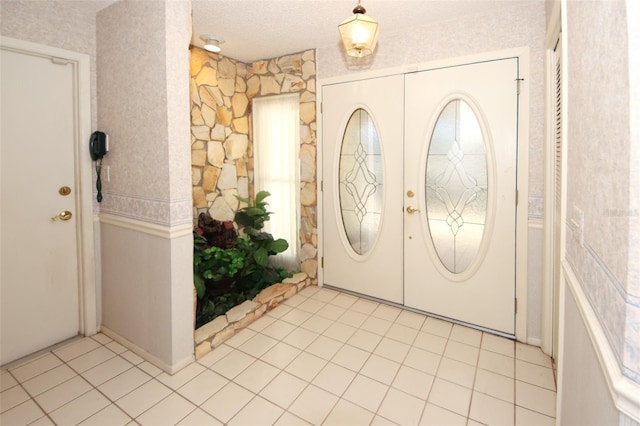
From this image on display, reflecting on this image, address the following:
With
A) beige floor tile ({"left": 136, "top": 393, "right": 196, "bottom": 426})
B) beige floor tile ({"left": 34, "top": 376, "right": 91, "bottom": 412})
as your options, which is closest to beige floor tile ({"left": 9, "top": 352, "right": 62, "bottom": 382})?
beige floor tile ({"left": 34, "top": 376, "right": 91, "bottom": 412})

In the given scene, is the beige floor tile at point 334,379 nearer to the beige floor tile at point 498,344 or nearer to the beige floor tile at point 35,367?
the beige floor tile at point 498,344

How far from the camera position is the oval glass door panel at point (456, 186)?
8.36 feet

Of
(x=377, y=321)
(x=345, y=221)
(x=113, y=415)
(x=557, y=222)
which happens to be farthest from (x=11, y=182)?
(x=557, y=222)

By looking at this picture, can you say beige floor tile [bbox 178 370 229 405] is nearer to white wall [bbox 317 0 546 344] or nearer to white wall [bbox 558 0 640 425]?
white wall [bbox 558 0 640 425]

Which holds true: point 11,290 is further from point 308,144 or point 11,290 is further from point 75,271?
point 308,144

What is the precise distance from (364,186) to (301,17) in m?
1.53

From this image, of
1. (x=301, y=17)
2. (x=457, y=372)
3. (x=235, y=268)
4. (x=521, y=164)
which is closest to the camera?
(x=457, y=372)

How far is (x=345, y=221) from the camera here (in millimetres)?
3299

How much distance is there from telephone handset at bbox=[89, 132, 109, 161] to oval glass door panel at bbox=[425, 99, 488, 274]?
2.52 metres

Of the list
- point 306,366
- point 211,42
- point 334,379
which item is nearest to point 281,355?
point 306,366

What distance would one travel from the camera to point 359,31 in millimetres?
1675

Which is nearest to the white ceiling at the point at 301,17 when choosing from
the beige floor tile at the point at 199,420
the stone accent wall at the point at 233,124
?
the stone accent wall at the point at 233,124

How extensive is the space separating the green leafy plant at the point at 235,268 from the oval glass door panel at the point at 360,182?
30.5 inches

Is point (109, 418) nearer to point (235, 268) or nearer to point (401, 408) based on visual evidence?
point (235, 268)
